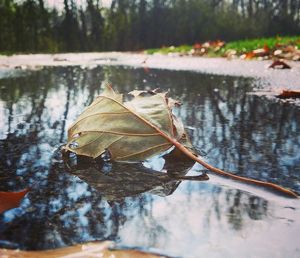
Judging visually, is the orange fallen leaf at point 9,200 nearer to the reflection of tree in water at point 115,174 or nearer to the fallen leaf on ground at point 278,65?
the reflection of tree in water at point 115,174

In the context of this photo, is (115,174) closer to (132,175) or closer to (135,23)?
(132,175)

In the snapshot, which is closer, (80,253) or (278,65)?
(80,253)

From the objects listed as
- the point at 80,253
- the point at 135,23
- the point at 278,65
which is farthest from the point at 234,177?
the point at 135,23

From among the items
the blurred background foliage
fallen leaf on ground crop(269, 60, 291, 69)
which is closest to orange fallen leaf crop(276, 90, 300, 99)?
fallen leaf on ground crop(269, 60, 291, 69)

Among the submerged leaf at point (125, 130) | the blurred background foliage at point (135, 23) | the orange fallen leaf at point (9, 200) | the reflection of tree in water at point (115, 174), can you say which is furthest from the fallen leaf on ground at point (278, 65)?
the blurred background foliage at point (135, 23)

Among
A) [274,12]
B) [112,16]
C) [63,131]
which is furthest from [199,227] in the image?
[274,12]

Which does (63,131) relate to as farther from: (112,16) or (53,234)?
(112,16)

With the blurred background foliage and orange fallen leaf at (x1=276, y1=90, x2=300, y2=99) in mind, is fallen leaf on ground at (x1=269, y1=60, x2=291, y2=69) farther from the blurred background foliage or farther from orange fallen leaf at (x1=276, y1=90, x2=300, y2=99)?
the blurred background foliage
